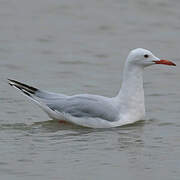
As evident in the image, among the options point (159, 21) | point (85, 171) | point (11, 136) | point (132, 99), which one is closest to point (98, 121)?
point (132, 99)

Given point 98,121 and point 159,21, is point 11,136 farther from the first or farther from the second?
point 159,21

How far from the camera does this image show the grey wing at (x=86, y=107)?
10.2 meters

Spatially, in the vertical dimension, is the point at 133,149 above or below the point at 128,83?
below

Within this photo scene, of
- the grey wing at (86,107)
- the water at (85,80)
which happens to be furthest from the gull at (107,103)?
the water at (85,80)

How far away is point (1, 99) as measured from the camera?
11.7m

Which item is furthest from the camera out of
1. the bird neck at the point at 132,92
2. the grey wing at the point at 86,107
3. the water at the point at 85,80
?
the bird neck at the point at 132,92

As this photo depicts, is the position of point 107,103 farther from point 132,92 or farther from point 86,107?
point 132,92

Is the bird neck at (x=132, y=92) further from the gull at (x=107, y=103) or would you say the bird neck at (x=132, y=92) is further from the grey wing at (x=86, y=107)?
the grey wing at (x=86, y=107)

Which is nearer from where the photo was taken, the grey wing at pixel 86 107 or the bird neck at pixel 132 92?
the grey wing at pixel 86 107

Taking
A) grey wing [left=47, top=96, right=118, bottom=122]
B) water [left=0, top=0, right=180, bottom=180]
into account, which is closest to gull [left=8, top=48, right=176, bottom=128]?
grey wing [left=47, top=96, right=118, bottom=122]

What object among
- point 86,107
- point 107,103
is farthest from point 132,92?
point 86,107

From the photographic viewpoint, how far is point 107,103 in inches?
→ 406

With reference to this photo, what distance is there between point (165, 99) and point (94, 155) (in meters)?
3.21

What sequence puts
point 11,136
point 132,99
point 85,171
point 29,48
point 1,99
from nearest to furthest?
point 85,171, point 11,136, point 132,99, point 1,99, point 29,48
